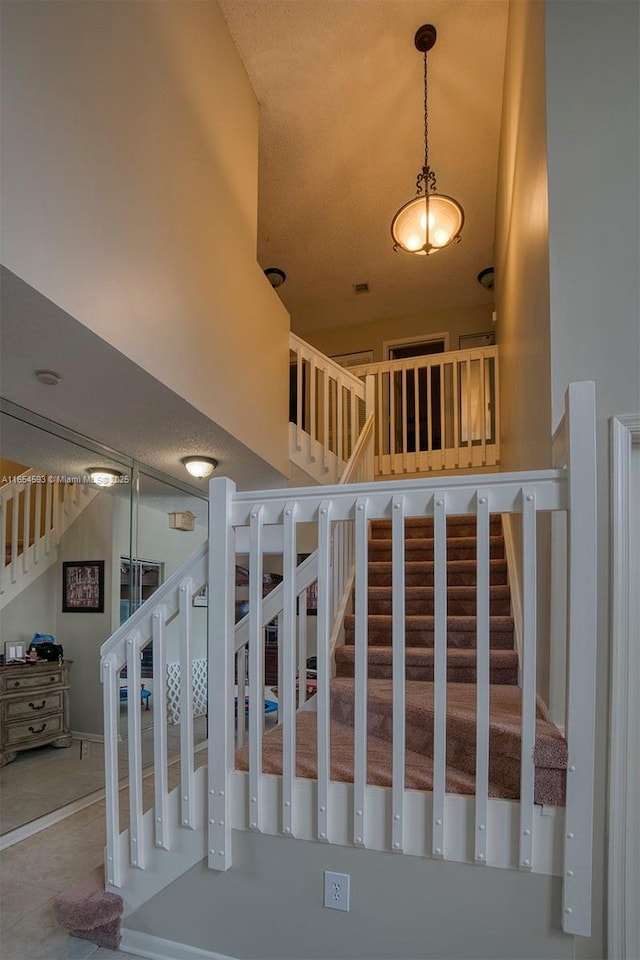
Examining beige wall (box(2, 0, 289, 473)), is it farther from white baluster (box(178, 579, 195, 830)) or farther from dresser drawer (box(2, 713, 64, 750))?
dresser drawer (box(2, 713, 64, 750))

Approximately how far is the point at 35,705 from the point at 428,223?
426 cm

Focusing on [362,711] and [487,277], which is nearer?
[362,711]

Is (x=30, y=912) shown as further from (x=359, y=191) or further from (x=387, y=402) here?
(x=359, y=191)

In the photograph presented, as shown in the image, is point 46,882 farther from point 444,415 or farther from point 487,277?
Answer: point 487,277

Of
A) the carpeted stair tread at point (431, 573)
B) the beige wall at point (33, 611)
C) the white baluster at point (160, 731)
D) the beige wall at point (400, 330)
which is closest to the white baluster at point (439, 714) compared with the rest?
the white baluster at point (160, 731)

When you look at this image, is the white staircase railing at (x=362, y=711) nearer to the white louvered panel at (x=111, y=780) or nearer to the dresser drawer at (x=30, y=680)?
the white louvered panel at (x=111, y=780)

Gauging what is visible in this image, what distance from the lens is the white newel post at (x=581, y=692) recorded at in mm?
1599

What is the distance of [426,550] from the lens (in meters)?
4.53

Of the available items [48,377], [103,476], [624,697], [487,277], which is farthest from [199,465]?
[487,277]

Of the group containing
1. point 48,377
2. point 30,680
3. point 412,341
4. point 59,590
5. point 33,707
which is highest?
point 412,341

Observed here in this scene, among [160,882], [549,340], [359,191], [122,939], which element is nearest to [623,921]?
[160,882]

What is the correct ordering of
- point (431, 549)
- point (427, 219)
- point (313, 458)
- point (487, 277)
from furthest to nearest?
point (487, 277) → point (313, 458) → point (431, 549) → point (427, 219)

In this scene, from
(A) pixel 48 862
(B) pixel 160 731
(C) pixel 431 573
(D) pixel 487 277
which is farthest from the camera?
(D) pixel 487 277

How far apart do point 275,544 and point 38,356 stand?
3.27m
